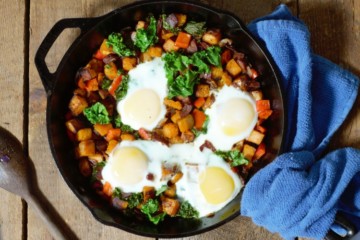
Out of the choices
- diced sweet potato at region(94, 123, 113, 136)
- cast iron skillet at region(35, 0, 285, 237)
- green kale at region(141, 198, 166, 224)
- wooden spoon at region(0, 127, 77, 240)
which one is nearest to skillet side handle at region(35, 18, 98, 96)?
cast iron skillet at region(35, 0, 285, 237)

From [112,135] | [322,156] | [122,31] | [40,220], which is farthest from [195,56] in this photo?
[40,220]

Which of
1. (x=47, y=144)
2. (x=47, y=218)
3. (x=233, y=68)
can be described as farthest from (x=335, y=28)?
(x=47, y=218)

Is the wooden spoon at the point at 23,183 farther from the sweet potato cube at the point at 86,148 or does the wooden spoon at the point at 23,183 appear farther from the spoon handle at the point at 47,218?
the sweet potato cube at the point at 86,148

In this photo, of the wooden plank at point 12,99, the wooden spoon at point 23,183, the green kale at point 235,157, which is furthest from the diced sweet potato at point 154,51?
Result: the wooden spoon at point 23,183

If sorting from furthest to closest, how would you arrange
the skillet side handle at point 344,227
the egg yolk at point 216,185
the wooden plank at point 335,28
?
the wooden plank at point 335,28 < the egg yolk at point 216,185 < the skillet side handle at point 344,227

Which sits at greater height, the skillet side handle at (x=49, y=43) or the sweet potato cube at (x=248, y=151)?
the skillet side handle at (x=49, y=43)

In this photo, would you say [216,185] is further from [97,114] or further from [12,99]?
[12,99]

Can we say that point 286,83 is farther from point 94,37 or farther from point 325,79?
point 94,37
